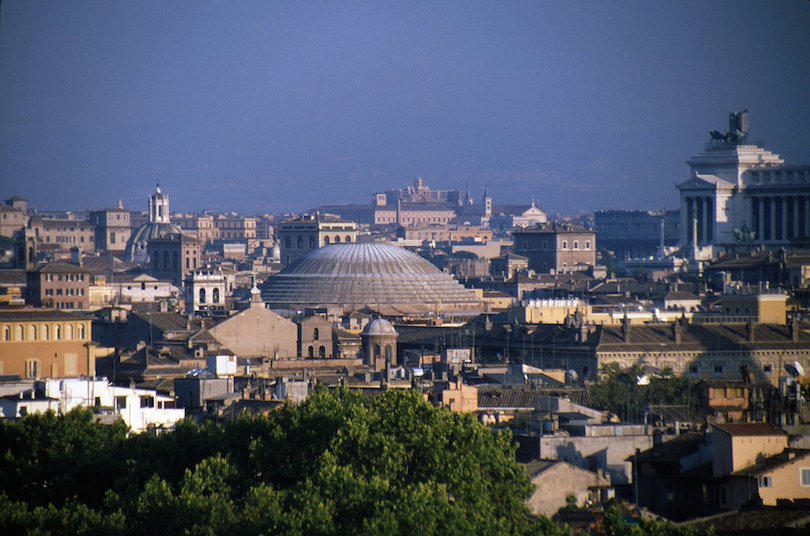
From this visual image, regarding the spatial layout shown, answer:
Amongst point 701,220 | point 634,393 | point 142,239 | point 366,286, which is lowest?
point 634,393

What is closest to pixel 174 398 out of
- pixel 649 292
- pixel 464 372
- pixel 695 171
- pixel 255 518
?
pixel 464 372

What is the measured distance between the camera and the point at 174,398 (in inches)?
1859

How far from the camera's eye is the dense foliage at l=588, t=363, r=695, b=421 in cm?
4531

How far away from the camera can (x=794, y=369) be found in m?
55.8

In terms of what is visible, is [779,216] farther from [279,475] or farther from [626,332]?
[279,475]

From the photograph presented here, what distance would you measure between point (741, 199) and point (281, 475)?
102 metres

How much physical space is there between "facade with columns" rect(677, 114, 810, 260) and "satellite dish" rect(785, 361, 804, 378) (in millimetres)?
68047

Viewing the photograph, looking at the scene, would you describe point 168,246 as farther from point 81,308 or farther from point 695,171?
point 81,308

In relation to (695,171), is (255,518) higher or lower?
lower

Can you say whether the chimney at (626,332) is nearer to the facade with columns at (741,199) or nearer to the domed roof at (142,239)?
the facade with columns at (741,199)

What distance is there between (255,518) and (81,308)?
204ft

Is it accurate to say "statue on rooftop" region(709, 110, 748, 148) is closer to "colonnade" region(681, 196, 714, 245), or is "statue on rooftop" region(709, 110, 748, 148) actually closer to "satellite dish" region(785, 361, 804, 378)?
"colonnade" region(681, 196, 714, 245)

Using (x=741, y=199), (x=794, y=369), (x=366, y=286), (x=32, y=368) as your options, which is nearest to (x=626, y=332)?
(x=794, y=369)

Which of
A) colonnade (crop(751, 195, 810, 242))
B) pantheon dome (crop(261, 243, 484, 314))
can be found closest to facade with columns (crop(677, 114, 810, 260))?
colonnade (crop(751, 195, 810, 242))
